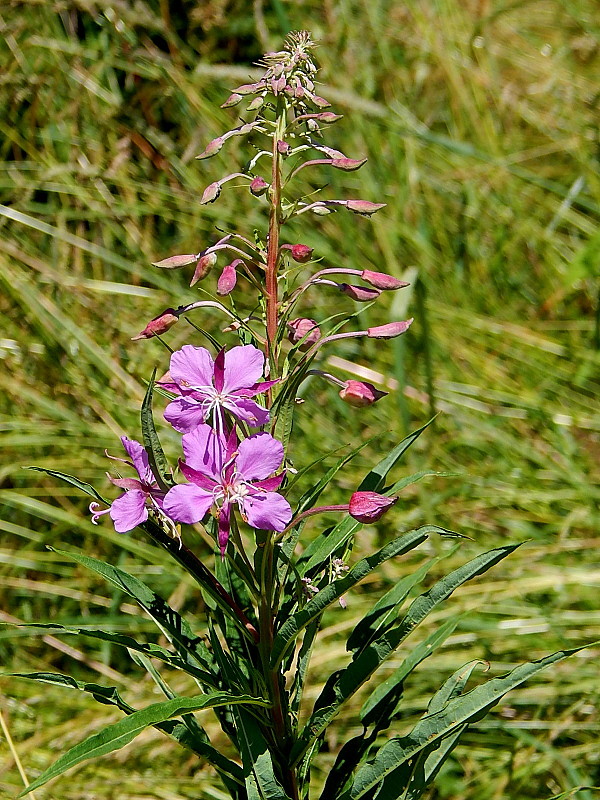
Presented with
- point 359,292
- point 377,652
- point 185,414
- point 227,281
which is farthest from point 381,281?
point 377,652

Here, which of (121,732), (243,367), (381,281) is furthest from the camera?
(381,281)

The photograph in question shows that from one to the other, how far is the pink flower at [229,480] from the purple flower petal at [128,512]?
6 centimetres

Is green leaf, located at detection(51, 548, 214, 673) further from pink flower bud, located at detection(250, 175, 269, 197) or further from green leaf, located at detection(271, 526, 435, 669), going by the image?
pink flower bud, located at detection(250, 175, 269, 197)

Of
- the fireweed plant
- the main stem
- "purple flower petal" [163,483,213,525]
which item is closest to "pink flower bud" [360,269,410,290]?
the fireweed plant

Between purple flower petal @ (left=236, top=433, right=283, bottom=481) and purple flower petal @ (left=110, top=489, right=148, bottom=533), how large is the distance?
0.35 ft

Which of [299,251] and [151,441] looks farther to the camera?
[299,251]

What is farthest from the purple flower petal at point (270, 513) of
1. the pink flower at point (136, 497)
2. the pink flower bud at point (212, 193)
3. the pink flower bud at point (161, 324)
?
the pink flower bud at point (212, 193)

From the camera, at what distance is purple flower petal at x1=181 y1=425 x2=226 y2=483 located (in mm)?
791

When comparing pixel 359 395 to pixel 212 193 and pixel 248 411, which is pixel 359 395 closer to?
pixel 248 411

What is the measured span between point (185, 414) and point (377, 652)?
1.08ft

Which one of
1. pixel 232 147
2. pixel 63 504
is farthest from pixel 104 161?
pixel 63 504

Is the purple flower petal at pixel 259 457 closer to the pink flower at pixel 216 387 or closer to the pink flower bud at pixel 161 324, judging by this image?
the pink flower at pixel 216 387

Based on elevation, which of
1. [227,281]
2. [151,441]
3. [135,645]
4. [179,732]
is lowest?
[179,732]

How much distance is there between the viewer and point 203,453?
31.4 inches
